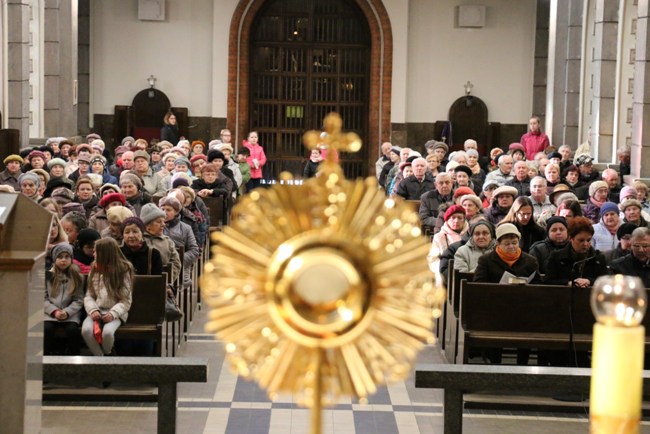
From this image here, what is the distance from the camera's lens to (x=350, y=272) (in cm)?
218

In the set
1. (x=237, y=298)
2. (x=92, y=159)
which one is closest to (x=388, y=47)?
(x=92, y=159)

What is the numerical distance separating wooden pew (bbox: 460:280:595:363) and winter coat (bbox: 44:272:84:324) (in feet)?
8.91

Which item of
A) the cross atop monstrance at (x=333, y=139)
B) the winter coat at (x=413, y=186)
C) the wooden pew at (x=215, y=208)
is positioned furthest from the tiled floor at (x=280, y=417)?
the winter coat at (x=413, y=186)

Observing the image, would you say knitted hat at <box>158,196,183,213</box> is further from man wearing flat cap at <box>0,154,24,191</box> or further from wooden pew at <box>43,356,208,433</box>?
wooden pew at <box>43,356,208,433</box>

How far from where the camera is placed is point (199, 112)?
85.3 ft

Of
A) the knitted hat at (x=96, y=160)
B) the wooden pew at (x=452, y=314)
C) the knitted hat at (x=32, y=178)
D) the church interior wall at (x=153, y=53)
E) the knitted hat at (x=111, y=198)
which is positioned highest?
the church interior wall at (x=153, y=53)

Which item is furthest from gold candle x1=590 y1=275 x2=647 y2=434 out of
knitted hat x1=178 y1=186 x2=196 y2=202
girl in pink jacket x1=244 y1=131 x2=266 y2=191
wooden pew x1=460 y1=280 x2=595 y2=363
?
girl in pink jacket x1=244 y1=131 x2=266 y2=191

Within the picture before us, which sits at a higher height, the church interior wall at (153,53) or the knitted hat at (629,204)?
the church interior wall at (153,53)

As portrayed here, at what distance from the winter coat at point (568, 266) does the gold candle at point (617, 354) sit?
7701 millimetres

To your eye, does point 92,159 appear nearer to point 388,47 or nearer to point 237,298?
point 388,47

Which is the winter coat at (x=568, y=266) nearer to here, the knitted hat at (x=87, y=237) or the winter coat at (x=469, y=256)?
the winter coat at (x=469, y=256)

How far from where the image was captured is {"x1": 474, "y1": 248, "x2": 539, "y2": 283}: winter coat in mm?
9547

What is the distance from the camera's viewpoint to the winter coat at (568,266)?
9.59 metres

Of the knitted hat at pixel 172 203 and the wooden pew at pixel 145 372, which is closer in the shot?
the wooden pew at pixel 145 372
